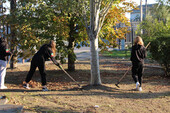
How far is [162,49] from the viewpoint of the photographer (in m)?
8.44

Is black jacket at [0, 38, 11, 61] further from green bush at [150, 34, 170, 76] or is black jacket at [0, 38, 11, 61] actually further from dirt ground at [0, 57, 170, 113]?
green bush at [150, 34, 170, 76]

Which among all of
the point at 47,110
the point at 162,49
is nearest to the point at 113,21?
the point at 162,49

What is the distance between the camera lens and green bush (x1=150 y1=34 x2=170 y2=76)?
328 inches

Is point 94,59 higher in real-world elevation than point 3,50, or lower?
lower

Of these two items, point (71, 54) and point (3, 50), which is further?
point (71, 54)

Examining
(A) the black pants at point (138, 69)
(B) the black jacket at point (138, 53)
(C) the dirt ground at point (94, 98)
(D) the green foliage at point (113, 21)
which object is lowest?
(C) the dirt ground at point (94, 98)

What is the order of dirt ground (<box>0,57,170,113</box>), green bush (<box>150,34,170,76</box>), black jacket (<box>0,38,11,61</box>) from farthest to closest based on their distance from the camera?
green bush (<box>150,34,170,76</box>)
black jacket (<box>0,38,11,61</box>)
dirt ground (<box>0,57,170,113</box>)

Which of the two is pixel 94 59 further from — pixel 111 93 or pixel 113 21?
pixel 113 21

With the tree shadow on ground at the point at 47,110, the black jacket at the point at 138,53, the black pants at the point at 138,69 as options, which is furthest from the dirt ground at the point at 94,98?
the black jacket at the point at 138,53

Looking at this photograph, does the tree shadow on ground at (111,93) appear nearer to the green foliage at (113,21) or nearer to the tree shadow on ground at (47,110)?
the tree shadow on ground at (47,110)

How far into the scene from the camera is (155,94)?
645cm

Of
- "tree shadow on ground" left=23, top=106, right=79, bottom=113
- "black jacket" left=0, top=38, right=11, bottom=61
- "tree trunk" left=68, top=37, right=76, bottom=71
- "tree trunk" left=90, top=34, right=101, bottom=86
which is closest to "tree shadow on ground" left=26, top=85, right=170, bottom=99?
"tree trunk" left=90, top=34, right=101, bottom=86

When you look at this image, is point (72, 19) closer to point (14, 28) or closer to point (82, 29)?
point (82, 29)

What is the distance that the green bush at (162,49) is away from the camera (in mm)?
8344
